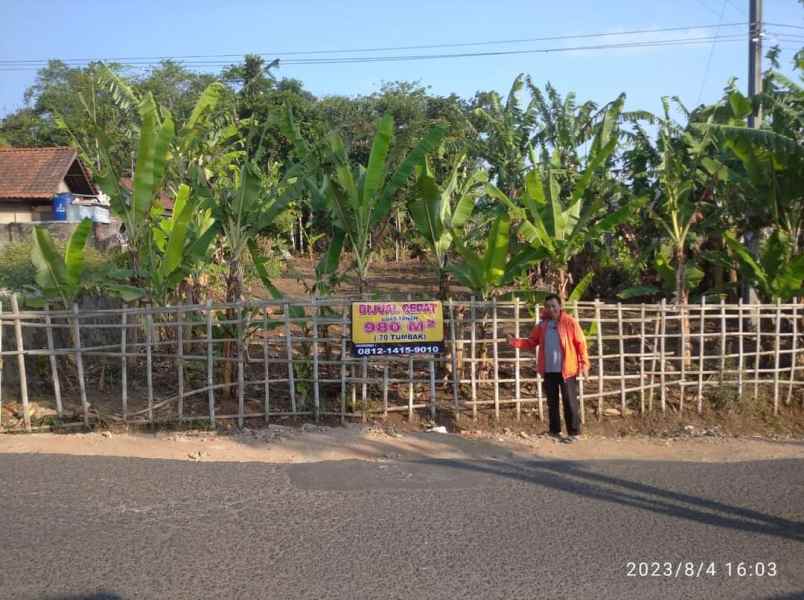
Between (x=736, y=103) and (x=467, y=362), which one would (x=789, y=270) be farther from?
(x=467, y=362)

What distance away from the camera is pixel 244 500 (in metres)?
5.81

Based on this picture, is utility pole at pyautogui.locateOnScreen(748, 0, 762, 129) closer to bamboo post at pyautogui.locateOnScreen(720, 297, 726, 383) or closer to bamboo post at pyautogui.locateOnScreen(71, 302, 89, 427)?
bamboo post at pyautogui.locateOnScreen(720, 297, 726, 383)

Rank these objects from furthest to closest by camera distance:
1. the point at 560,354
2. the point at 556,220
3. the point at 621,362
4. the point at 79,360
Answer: the point at 556,220, the point at 621,362, the point at 79,360, the point at 560,354

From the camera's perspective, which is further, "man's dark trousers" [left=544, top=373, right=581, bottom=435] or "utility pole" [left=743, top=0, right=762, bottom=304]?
"utility pole" [left=743, top=0, right=762, bottom=304]

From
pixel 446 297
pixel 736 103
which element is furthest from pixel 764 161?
pixel 446 297

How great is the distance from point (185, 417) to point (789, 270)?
315 inches

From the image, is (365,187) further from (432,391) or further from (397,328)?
(432,391)

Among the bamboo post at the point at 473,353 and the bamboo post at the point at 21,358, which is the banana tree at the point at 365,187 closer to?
the bamboo post at the point at 473,353

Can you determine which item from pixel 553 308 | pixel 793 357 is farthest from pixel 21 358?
pixel 793 357

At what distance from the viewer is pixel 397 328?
8602 mm

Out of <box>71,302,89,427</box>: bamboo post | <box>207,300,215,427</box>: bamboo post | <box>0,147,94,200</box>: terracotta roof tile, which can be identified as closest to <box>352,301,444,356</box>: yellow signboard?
<box>207,300,215,427</box>: bamboo post

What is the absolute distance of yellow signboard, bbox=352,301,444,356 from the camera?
8516 millimetres

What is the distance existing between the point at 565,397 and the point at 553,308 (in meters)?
0.97

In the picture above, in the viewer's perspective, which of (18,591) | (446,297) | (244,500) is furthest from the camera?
(446,297)
